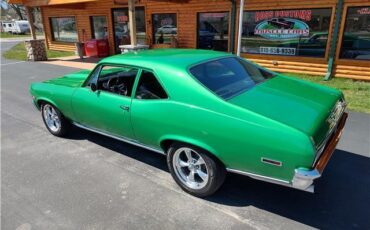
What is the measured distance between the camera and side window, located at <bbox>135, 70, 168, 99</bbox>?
3246 millimetres

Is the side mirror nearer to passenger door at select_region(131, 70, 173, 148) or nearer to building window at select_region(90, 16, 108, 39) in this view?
passenger door at select_region(131, 70, 173, 148)

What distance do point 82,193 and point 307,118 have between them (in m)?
2.61

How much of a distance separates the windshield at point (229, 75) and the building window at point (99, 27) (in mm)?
13145

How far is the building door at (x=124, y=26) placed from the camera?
13.8 meters

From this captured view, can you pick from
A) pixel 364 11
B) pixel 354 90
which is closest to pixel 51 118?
pixel 354 90

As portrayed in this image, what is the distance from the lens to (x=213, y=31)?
1140 cm

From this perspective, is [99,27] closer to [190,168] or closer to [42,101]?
[42,101]

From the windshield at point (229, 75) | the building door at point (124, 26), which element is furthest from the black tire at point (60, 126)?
the building door at point (124, 26)

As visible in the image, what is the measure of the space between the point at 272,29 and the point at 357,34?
2.60 meters

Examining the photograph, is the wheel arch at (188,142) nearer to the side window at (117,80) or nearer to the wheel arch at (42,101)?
the side window at (117,80)

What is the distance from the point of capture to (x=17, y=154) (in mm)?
4414

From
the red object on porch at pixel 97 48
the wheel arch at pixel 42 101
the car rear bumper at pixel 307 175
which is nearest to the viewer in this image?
the car rear bumper at pixel 307 175

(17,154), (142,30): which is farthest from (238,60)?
(142,30)

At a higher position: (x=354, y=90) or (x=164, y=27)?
(x=164, y=27)
